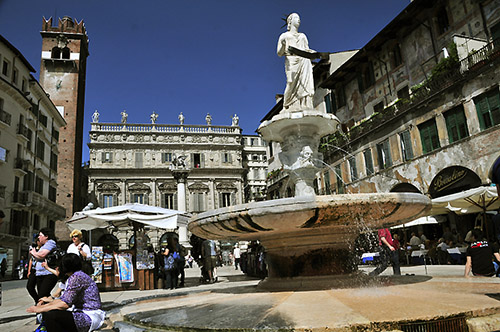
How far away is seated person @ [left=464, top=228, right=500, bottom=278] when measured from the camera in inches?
241

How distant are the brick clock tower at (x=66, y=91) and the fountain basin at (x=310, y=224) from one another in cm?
3641

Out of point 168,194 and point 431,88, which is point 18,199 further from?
point 431,88

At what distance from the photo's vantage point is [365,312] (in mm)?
2871

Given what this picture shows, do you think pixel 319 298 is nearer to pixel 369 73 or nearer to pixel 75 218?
pixel 75 218

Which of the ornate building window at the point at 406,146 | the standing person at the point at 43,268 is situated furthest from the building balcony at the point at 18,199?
the ornate building window at the point at 406,146

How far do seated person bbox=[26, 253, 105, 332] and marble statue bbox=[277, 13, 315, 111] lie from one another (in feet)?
20.1

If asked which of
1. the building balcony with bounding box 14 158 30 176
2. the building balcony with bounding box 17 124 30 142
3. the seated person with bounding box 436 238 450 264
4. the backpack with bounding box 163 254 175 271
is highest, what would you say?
the building balcony with bounding box 17 124 30 142

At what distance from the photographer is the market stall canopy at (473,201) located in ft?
37.3

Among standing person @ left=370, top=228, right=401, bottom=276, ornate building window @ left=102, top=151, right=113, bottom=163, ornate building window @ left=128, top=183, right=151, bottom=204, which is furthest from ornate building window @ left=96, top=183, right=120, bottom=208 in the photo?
standing person @ left=370, top=228, right=401, bottom=276

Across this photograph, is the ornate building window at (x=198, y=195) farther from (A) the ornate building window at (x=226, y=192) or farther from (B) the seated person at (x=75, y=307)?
(B) the seated person at (x=75, y=307)

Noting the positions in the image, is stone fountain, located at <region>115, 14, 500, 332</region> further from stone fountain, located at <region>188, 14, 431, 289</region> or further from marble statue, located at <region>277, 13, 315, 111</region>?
marble statue, located at <region>277, 13, 315, 111</region>

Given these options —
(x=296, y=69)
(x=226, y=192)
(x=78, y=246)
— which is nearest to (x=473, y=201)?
(x=296, y=69)

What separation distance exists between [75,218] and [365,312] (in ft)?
34.1

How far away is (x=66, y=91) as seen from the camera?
39.4 meters
